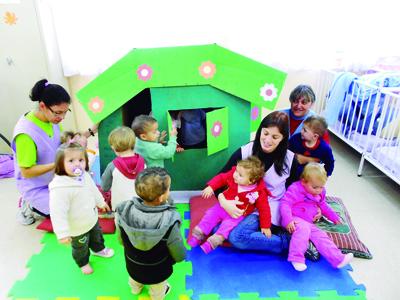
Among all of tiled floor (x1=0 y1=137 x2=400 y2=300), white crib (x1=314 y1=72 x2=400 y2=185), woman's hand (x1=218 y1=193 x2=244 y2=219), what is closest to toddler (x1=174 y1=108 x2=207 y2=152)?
woman's hand (x1=218 y1=193 x2=244 y2=219)

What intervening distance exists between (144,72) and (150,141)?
1.49ft

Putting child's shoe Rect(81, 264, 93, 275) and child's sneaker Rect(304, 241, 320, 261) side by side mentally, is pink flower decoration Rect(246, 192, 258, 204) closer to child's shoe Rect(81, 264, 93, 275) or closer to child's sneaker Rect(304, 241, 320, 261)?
child's sneaker Rect(304, 241, 320, 261)

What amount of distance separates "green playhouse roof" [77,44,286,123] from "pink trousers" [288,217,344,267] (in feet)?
2.73

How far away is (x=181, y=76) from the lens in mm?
2033

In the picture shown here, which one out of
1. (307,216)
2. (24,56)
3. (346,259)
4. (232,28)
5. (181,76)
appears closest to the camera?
(346,259)

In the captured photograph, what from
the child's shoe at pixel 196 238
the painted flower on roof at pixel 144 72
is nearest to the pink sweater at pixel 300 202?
the child's shoe at pixel 196 238

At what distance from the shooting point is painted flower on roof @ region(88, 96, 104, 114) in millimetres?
2064

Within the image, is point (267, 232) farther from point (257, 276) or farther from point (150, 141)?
point (150, 141)

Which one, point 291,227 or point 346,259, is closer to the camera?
point 346,259

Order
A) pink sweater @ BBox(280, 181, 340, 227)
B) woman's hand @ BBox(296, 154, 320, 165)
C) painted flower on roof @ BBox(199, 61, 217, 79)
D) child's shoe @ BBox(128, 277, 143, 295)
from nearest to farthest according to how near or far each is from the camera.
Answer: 1. child's shoe @ BBox(128, 277, 143, 295)
2. pink sweater @ BBox(280, 181, 340, 227)
3. painted flower on roof @ BBox(199, 61, 217, 79)
4. woman's hand @ BBox(296, 154, 320, 165)

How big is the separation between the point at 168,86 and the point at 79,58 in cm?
167

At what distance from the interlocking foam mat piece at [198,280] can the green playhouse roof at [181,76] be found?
0.99 metres

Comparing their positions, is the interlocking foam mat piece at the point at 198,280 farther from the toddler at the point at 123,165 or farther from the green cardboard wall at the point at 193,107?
the green cardboard wall at the point at 193,107

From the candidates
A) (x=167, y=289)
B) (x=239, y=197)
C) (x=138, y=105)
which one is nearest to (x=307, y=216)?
(x=239, y=197)
